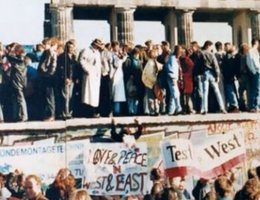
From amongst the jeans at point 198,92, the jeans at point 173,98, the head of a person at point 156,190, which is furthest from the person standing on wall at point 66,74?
the jeans at point 198,92

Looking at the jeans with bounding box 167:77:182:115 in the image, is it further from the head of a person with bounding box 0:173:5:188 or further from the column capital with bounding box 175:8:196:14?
the column capital with bounding box 175:8:196:14

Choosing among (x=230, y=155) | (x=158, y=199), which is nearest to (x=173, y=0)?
(x=230, y=155)

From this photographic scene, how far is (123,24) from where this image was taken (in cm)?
5069

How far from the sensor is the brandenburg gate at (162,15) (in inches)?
1976

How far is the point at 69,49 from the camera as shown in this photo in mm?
23688

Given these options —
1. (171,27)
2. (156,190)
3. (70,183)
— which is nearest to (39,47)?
(70,183)

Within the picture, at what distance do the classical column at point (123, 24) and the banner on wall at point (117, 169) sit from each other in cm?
2491

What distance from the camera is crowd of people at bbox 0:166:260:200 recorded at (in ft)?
65.7

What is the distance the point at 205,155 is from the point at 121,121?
257cm

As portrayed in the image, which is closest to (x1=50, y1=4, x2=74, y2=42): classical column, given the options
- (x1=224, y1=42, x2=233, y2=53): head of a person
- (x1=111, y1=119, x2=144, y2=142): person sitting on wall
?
(x1=224, y1=42, x2=233, y2=53): head of a person

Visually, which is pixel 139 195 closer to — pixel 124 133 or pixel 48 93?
pixel 124 133

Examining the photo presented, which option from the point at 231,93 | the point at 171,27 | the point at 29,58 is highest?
the point at 171,27

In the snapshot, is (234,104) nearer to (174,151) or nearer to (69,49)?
(174,151)

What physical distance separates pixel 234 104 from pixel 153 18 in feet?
112
